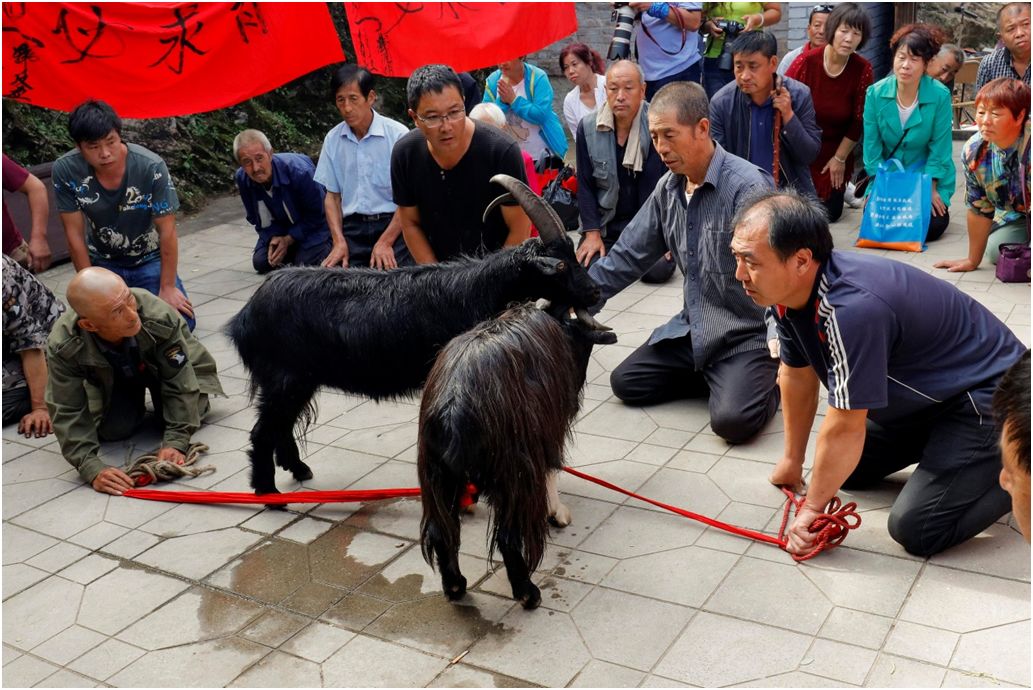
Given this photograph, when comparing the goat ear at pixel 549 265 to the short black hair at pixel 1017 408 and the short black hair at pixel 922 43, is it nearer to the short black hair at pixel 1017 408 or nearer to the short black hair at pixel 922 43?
the short black hair at pixel 1017 408

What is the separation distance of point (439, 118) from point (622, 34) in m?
3.80

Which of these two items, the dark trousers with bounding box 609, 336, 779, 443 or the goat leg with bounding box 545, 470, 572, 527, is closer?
the goat leg with bounding box 545, 470, 572, 527

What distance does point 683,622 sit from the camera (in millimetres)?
3488

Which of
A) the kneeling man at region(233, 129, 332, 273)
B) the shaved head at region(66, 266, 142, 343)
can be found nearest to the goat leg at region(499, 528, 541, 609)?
the shaved head at region(66, 266, 142, 343)

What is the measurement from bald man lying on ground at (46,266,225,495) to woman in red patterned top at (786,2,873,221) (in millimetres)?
5483

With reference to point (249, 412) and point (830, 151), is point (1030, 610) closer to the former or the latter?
point (249, 412)

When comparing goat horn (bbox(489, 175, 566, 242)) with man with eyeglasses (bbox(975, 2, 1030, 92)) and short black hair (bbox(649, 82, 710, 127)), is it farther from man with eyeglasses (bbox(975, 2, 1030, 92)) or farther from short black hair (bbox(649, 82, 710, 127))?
man with eyeglasses (bbox(975, 2, 1030, 92))

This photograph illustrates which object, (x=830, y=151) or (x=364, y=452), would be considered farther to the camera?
(x=830, y=151)

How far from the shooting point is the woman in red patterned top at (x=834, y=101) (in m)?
8.20

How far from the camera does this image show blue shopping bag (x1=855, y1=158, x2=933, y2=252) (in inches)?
294

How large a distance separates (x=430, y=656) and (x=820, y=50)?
673 cm

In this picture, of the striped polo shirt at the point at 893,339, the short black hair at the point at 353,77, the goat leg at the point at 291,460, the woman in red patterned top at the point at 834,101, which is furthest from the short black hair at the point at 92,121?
the woman in red patterned top at the point at 834,101

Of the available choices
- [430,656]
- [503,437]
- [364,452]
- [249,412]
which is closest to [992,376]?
[503,437]

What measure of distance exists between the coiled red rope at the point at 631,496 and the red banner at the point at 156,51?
242 centimetres
